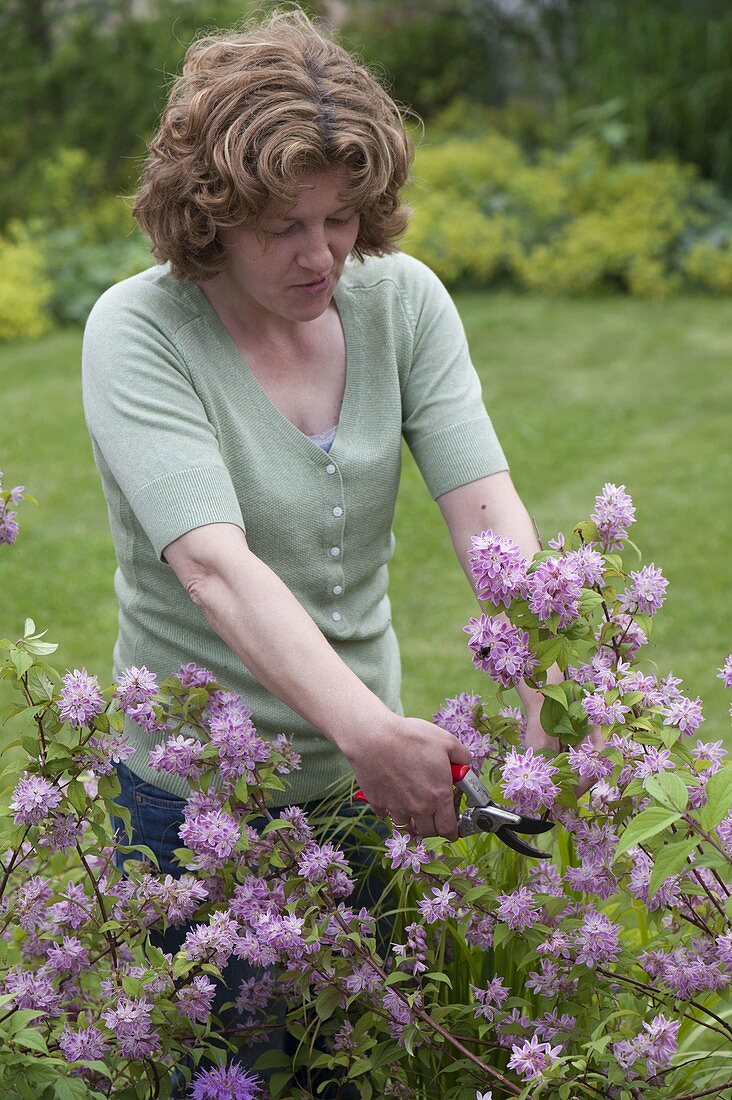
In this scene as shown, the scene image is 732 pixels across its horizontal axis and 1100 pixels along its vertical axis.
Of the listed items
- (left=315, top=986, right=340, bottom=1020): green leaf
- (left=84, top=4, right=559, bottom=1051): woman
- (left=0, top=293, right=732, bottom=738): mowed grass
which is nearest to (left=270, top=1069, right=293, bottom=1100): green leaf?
(left=315, top=986, right=340, bottom=1020): green leaf

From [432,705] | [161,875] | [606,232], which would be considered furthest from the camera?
[606,232]

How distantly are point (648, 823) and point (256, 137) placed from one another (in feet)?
3.57

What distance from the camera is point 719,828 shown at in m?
1.71

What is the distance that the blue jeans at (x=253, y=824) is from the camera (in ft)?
6.92

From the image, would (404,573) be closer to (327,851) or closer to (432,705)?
(432,705)

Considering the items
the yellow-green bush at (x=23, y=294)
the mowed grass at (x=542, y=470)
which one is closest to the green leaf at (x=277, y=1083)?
the mowed grass at (x=542, y=470)

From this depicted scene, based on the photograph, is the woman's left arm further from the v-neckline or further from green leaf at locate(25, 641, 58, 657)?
green leaf at locate(25, 641, 58, 657)

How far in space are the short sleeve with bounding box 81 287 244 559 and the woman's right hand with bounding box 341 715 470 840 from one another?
0.40 m

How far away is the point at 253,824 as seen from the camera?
2135 mm

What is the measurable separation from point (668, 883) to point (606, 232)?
7098 millimetres

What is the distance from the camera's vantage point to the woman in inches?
71.2

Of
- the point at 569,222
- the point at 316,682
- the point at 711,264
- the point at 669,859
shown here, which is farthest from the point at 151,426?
the point at 569,222

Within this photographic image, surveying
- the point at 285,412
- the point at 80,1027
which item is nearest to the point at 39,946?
the point at 80,1027

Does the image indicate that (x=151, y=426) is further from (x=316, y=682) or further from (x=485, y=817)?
(x=485, y=817)
